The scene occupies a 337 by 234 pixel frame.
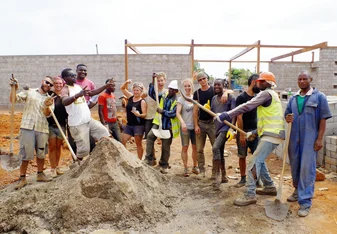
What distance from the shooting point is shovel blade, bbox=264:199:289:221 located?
3.18 meters

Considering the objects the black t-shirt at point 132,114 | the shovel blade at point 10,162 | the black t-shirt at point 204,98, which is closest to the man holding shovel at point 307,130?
the black t-shirt at point 204,98

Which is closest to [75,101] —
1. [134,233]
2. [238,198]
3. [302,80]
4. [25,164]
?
[25,164]

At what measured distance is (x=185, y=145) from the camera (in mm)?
4648

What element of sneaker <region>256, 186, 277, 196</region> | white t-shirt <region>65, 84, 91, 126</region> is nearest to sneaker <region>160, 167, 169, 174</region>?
white t-shirt <region>65, 84, 91, 126</region>

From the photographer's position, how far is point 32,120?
4.12 m

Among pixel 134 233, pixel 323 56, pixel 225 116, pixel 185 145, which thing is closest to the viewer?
pixel 134 233

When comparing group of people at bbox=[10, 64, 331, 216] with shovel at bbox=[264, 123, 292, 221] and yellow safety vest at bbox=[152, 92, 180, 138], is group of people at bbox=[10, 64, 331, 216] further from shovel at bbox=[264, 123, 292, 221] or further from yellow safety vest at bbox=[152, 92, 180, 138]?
shovel at bbox=[264, 123, 292, 221]

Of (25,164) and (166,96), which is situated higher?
(166,96)

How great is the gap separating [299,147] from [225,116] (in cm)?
97

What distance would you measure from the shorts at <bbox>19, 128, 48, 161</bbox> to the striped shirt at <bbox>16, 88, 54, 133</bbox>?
7 centimetres

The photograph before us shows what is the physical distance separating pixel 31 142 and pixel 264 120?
10.5 feet

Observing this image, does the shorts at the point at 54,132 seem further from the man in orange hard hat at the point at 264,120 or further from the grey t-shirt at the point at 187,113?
the man in orange hard hat at the point at 264,120

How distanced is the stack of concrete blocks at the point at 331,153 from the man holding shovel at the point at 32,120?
180 inches

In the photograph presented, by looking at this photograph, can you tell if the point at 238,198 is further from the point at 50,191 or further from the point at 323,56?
the point at 323,56
